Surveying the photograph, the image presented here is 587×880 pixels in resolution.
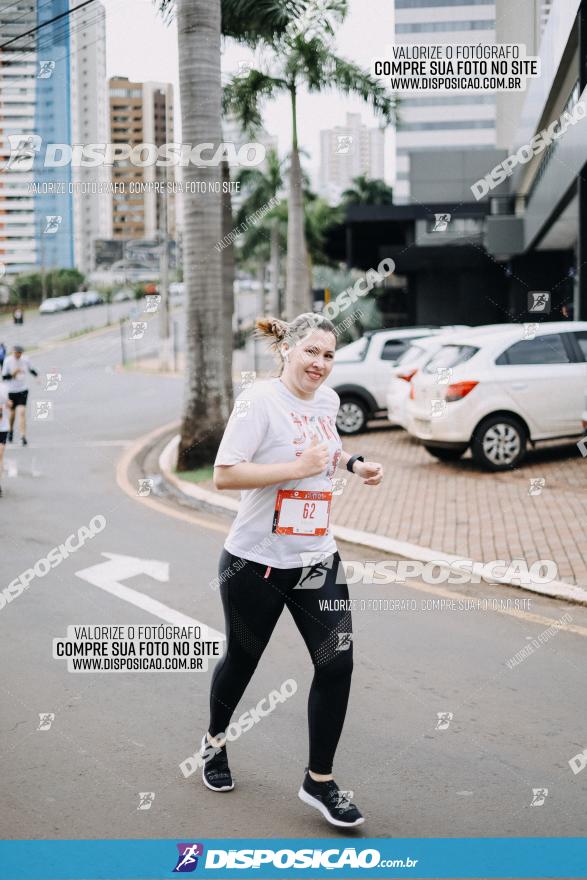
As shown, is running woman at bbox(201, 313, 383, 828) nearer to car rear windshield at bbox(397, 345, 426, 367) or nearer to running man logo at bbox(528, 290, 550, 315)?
running man logo at bbox(528, 290, 550, 315)

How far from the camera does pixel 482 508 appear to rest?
33.0 ft

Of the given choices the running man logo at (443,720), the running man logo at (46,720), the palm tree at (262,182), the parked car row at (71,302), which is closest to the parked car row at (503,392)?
the running man logo at (443,720)

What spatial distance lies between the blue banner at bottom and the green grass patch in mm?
8933

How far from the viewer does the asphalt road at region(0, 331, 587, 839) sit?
390cm

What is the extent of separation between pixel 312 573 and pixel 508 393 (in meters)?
8.37

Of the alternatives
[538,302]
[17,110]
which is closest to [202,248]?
[538,302]

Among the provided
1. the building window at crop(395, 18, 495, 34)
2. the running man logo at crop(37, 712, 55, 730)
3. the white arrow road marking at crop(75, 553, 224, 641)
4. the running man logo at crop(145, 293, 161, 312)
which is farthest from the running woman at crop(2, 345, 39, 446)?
the running man logo at crop(37, 712, 55, 730)

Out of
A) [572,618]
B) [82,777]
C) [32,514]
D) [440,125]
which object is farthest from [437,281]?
[82,777]

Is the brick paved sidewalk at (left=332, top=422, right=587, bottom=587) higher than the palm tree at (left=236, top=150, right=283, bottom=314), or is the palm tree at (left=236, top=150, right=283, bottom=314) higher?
the palm tree at (left=236, top=150, right=283, bottom=314)

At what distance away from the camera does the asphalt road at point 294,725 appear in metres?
3.90

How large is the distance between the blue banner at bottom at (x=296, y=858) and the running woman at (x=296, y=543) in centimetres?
20

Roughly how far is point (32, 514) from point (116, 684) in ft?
18.2

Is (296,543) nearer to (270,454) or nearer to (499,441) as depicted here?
(270,454)

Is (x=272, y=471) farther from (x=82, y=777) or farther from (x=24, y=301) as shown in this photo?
(x=24, y=301)
